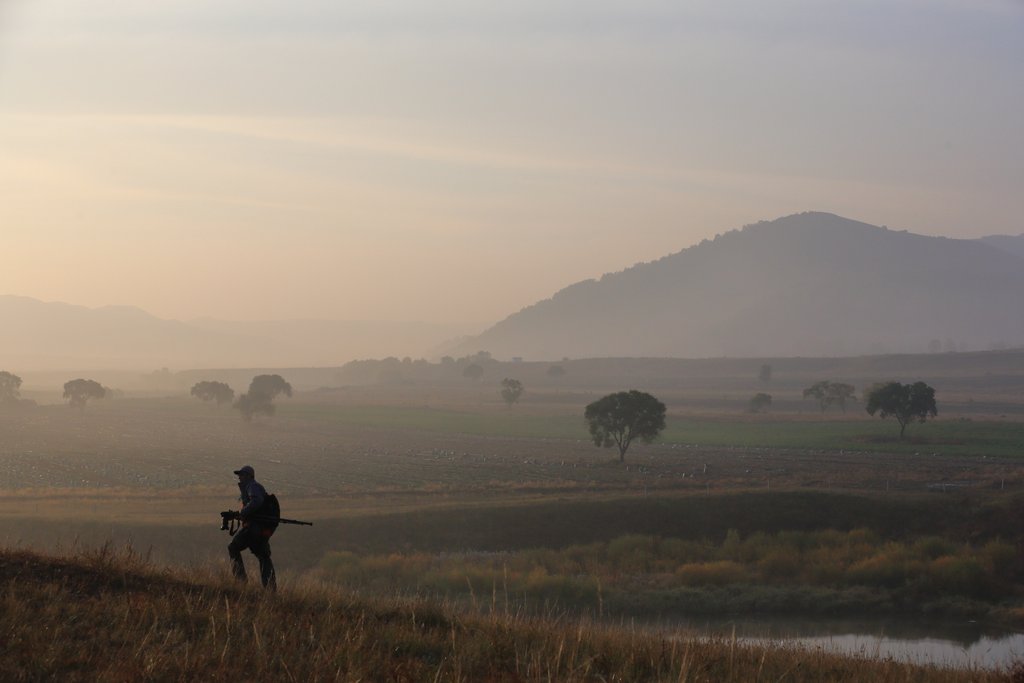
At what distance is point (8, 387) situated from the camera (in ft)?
550

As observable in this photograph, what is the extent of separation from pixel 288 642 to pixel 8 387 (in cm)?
17555

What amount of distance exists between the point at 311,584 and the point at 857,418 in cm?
13419

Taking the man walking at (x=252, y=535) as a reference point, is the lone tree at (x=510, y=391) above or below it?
above

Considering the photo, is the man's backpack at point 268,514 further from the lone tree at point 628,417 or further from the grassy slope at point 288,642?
the lone tree at point 628,417

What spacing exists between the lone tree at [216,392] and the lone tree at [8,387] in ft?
97.4

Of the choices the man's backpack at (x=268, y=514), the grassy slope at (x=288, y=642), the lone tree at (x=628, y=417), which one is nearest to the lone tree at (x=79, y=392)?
the lone tree at (x=628, y=417)

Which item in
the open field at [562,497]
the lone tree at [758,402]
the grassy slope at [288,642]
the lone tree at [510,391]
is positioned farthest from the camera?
the lone tree at [510,391]

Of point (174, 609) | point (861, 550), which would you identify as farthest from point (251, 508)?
point (861, 550)

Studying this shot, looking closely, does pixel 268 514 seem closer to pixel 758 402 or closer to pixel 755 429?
pixel 755 429

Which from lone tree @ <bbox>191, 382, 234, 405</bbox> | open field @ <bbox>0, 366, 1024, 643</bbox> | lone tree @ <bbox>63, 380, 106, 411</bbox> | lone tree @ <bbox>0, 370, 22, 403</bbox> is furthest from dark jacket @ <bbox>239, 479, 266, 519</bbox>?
lone tree @ <bbox>191, 382, 234, 405</bbox>

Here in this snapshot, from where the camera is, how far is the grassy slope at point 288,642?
435 inches

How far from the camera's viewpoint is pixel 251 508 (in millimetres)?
16281

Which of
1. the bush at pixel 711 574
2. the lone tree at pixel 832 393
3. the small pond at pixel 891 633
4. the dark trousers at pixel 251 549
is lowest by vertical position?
the small pond at pixel 891 633

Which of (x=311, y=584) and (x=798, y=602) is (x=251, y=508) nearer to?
(x=311, y=584)
